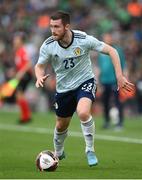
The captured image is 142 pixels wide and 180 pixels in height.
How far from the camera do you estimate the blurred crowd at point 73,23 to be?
28047 millimetres

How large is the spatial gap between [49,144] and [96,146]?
1.07 m

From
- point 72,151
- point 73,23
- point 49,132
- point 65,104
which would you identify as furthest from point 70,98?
point 73,23

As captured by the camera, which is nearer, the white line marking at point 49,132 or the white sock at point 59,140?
the white sock at point 59,140

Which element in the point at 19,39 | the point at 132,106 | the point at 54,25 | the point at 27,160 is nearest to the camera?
the point at 54,25

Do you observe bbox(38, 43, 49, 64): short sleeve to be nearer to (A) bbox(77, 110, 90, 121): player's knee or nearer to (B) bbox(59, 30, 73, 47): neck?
(B) bbox(59, 30, 73, 47): neck

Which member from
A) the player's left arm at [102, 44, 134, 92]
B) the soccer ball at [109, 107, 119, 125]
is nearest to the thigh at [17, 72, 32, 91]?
the soccer ball at [109, 107, 119, 125]

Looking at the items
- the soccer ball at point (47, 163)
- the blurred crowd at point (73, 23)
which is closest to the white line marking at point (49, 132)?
Result: the soccer ball at point (47, 163)

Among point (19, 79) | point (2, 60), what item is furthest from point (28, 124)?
point (2, 60)

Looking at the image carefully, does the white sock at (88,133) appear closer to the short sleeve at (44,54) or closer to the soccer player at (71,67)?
the soccer player at (71,67)

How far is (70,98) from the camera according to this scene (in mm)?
11742

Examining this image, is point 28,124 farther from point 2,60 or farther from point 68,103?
point 68,103

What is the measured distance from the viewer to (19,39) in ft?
71.0

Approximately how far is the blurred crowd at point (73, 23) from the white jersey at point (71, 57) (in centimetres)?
1515

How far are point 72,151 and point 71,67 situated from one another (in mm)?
3122
